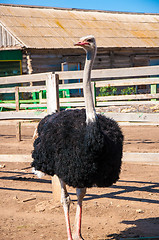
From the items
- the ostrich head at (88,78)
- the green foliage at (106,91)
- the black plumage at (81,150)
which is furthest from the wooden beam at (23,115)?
the green foliage at (106,91)

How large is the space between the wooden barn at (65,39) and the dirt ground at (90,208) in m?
11.7

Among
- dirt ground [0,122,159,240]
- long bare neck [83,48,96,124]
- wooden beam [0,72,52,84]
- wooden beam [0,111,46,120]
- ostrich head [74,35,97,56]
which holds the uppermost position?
ostrich head [74,35,97,56]

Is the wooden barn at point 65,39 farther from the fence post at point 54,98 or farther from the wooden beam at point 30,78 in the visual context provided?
the fence post at point 54,98

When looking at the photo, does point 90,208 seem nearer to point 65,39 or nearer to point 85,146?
point 85,146

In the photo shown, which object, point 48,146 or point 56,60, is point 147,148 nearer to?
point 48,146

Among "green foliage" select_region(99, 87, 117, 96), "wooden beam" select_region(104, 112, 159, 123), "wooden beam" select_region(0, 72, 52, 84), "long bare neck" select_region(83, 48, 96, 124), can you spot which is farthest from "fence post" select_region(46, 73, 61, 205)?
"green foliage" select_region(99, 87, 117, 96)

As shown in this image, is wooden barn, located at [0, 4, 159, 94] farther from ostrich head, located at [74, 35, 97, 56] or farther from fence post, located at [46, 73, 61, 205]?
ostrich head, located at [74, 35, 97, 56]

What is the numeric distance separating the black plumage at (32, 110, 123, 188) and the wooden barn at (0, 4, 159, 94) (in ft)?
45.5

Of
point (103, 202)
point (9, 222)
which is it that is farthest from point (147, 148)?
point (9, 222)

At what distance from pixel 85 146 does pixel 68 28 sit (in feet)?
57.7

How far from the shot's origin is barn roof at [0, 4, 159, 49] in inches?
733

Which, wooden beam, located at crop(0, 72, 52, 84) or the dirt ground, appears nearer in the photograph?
the dirt ground

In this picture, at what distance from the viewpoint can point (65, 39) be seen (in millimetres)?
19312

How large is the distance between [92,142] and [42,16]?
18.6 m
